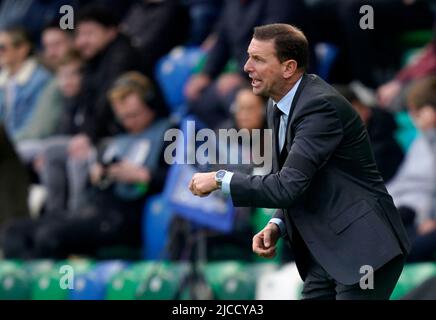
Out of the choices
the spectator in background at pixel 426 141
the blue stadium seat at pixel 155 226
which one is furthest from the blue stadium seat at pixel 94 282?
the spectator in background at pixel 426 141

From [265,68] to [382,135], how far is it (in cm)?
297

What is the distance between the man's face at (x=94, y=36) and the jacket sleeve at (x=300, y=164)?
4.69 meters

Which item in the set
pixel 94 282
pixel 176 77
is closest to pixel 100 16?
pixel 176 77

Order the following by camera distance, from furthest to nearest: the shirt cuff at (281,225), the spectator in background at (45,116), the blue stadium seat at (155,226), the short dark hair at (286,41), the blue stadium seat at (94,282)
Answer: the spectator in background at (45,116), the blue stadium seat at (155,226), the blue stadium seat at (94,282), the shirt cuff at (281,225), the short dark hair at (286,41)

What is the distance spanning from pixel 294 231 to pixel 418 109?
9.23 ft

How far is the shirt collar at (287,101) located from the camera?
489 centimetres

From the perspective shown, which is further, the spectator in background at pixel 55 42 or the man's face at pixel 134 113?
the spectator in background at pixel 55 42

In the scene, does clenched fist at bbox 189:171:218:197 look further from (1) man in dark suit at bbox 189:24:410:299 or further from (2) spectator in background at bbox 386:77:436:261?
(2) spectator in background at bbox 386:77:436:261

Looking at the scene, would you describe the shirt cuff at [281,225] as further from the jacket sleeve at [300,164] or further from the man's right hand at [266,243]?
the jacket sleeve at [300,164]

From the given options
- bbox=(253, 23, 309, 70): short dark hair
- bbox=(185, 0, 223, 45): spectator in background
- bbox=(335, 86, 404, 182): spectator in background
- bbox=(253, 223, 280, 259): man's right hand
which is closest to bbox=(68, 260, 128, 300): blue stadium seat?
bbox=(335, 86, 404, 182): spectator in background

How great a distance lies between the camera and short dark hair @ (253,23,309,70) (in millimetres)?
4844

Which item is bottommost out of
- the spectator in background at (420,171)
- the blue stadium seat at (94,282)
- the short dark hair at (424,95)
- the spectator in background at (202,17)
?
the blue stadium seat at (94,282)

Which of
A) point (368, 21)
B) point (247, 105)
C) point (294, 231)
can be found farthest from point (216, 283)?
point (294, 231)

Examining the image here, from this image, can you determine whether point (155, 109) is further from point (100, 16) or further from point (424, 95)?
point (424, 95)
